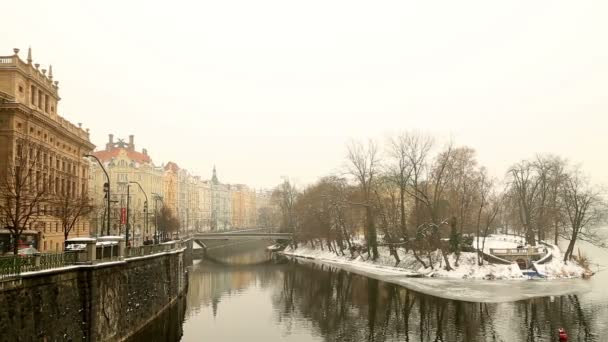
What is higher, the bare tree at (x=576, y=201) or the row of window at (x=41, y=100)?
the row of window at (x=41, y=100)

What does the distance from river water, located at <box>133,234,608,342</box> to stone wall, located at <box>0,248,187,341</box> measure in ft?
7.64

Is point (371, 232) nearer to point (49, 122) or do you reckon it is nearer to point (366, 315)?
point (366, 315)

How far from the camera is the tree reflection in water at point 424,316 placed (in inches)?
1230

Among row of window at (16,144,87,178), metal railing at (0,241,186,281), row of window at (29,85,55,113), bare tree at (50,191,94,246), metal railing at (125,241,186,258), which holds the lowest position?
metal railing at (125,241,186,258)

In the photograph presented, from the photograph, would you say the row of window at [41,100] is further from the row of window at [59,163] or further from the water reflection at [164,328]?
the water reflection at [164,328]

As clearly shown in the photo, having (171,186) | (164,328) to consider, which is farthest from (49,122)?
(171,186)

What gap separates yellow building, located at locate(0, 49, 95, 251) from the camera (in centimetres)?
4790

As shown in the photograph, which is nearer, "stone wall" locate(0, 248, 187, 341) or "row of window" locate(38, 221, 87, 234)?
"stone wall" locate(0, 248, 187, 341)

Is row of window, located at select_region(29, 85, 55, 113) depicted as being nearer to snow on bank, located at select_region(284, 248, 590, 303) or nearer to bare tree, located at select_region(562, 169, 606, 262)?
snow on bank, located at select_region(284, 248, 590, 303)

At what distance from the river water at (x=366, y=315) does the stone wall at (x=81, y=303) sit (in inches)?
91.6

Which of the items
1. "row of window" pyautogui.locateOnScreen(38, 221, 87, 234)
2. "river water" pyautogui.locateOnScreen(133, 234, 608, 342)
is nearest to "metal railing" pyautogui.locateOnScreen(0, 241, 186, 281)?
"river water" pyautogui.locateOnScreen(133, 234, 608, 342)

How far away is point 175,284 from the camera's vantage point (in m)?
46.5

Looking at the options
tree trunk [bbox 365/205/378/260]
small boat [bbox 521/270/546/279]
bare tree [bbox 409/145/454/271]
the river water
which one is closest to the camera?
the river water

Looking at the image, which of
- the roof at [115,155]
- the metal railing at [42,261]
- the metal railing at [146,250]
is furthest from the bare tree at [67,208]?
the roof at [115,155]
